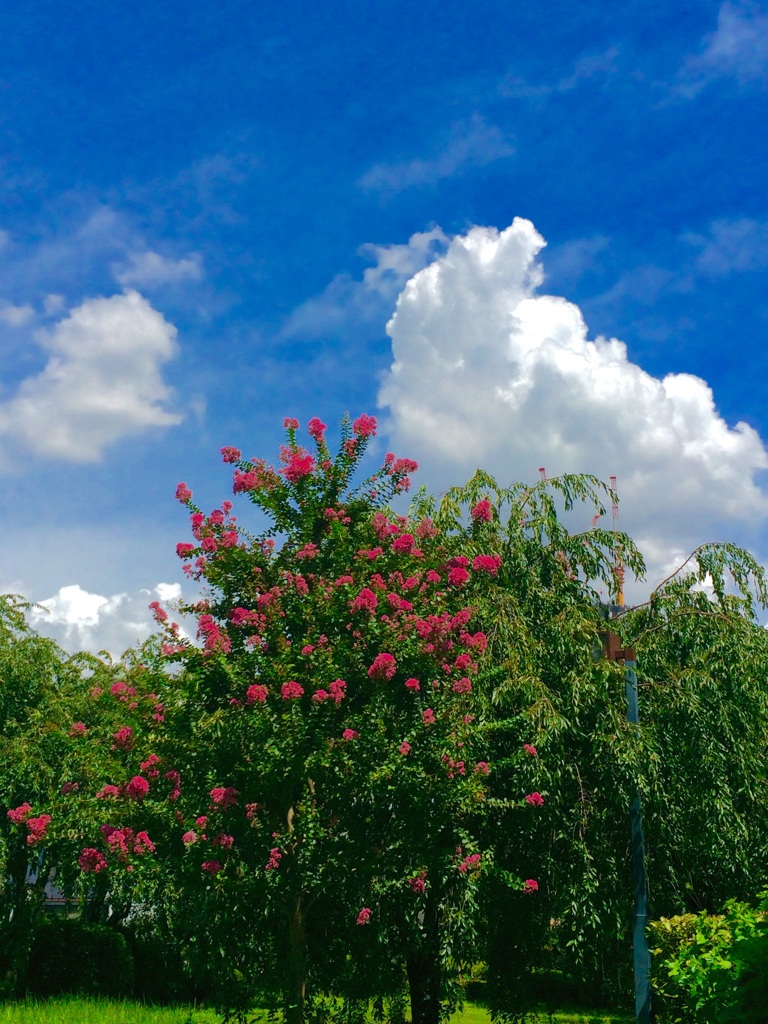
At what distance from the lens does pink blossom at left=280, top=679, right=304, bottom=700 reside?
817cm

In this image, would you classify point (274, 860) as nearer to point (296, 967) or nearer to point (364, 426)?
point (296, 967)

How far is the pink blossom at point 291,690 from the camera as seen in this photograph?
26.8 ft

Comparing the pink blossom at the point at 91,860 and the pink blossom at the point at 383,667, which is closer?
the pink blossom at the point at 383,667

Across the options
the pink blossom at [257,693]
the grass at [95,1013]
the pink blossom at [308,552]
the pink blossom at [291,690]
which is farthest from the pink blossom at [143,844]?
the grass at [95,1013]

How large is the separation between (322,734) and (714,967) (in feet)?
12.5

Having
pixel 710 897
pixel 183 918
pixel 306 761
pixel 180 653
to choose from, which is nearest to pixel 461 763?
pixel 306 761

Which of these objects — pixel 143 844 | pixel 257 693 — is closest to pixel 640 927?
pixel 257 693

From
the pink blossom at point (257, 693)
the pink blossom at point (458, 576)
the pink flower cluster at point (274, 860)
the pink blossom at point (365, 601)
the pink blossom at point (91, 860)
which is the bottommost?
the pink blossom at point (91, 860)

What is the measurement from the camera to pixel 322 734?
8328 mm

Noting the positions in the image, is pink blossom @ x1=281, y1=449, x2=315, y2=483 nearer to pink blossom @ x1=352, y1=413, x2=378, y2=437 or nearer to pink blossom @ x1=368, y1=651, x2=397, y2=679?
pink blossom @ x1=352, y1=413, x2=378, y2=437

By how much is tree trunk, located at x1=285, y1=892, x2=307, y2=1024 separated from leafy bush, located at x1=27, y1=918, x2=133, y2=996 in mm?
8792

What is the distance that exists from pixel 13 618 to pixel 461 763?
14082mm

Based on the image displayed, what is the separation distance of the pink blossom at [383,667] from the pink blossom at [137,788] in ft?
8.26

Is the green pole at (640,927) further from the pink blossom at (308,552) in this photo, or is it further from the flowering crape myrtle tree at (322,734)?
the pink blossom at (308,552)
